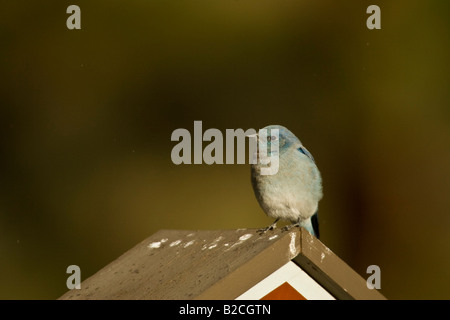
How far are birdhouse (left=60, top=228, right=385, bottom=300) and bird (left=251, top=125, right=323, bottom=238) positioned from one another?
4.66 feet

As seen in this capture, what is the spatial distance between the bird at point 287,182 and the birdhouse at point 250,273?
55.9 inches

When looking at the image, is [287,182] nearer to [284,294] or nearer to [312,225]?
[312,225]

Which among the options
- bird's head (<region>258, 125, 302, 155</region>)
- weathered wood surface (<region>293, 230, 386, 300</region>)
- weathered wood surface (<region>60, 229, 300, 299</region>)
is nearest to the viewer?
weathered wood surface (<region>60, 229, 300, 299</region>)

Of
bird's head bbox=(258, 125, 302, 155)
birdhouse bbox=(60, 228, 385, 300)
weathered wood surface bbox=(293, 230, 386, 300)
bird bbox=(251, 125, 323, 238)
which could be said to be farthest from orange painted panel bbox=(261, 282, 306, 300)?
bird's head bbox=(258, 125, 302, 155)

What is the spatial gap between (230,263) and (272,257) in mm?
200

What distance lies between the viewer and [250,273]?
4027mm

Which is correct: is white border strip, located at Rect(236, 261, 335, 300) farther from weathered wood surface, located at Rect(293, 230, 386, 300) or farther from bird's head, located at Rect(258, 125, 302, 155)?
bird's head, located at Rect(258, 125, 302, 155)

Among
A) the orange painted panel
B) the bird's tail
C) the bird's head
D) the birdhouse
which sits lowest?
the bird's tail

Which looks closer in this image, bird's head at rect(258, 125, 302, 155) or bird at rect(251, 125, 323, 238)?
bird at rect(251, 125, 323, 238)

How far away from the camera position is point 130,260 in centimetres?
507

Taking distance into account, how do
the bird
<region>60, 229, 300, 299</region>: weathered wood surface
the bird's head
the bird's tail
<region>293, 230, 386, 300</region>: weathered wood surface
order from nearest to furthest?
<region>60, 229, 300, 299</region>: weathered wood surface → <region>293, 230, 386, 300</region>: weathered wood surface → the bird → the bird's head → the bird's tail

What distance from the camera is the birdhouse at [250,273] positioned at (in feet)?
13.2

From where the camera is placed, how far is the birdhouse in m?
4.02
